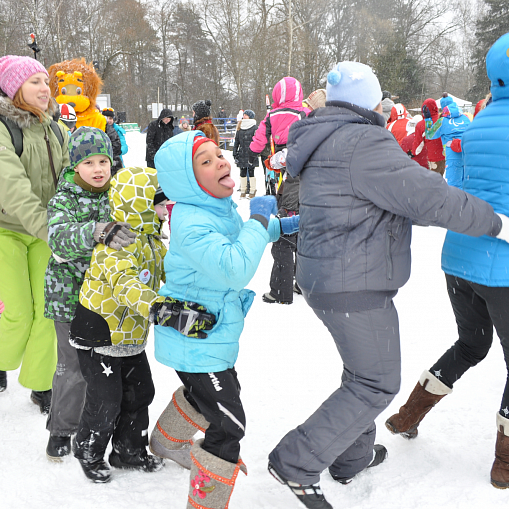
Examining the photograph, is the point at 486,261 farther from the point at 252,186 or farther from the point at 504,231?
the point at 252,186

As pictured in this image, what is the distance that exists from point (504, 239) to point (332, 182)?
72 cm

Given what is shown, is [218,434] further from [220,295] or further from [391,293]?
[391,293]

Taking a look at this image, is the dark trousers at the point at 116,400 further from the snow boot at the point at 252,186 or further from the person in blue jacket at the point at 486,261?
the snow boot at the point at 252,186

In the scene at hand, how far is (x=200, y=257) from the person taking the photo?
6.16ft

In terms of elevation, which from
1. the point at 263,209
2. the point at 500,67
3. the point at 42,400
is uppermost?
the point at 500,67

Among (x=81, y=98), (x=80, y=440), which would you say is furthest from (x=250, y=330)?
(x=81, y=98)

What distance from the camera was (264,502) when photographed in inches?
87.9

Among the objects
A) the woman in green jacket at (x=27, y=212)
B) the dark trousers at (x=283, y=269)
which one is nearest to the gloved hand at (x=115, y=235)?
the woman in green jacket at (x=27, y=212)

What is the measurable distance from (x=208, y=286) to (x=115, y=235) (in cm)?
46

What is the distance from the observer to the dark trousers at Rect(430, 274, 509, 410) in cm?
214

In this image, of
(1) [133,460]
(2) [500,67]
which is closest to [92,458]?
→ (1) [133,460]

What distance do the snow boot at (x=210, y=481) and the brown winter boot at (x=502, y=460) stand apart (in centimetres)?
119

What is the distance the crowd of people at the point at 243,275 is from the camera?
1908 mm

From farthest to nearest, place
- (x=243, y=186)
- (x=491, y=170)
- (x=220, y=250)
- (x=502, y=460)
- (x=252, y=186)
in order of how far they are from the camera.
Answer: (x=252, y=186) < (x=243, y=186) < (x=502, y=460) < (x=491, y=170) < (x=220, y=250)
